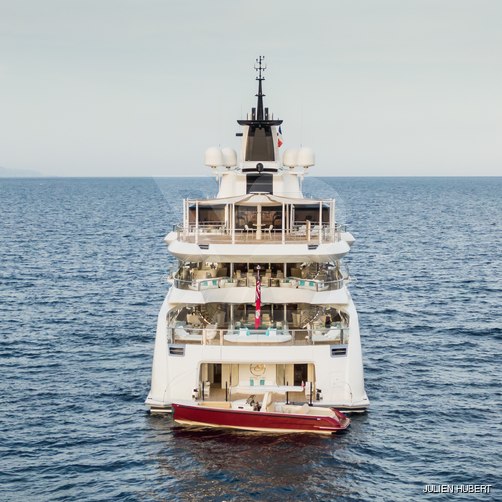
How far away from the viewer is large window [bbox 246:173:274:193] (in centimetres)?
4309

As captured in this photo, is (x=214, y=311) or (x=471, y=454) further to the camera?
(x=214, y=311)

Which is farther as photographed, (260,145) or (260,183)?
(260,145)

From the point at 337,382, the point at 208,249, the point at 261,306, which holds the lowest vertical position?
the point at 337,382

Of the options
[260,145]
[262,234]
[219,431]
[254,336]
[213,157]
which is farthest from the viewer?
[260,145]

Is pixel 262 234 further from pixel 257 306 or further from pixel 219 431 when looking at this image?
pixel 219 431

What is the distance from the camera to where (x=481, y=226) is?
12288cm

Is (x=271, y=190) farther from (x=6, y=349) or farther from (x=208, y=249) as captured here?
(x=6, y=349)

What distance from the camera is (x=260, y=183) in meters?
43.2

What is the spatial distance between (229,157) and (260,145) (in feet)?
5.51

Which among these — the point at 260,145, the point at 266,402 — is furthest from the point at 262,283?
the point at 260,145

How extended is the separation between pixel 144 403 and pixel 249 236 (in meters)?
8.61

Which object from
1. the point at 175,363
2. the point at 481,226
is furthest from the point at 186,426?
the point at 481,226

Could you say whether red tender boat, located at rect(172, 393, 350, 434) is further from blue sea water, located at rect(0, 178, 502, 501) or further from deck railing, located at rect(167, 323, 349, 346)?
deck railing, located at rect(167, 323, 349, 346)

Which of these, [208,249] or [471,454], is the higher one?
[208,249]
